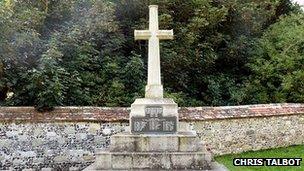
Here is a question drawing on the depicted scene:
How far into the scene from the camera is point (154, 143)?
39.3 feet

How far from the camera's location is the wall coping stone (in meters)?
16.0

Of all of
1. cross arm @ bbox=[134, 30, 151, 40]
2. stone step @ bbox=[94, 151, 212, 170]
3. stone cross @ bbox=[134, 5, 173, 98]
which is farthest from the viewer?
cross arm @ bbox=[134, 30, 151, 40]

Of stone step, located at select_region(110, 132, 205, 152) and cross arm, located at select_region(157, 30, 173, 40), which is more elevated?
cross arm, located at select_region(157, 30, 173, 40)

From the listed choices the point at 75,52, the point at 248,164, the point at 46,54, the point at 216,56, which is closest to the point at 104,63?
the point at 75,52

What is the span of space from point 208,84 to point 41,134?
27.6 ft

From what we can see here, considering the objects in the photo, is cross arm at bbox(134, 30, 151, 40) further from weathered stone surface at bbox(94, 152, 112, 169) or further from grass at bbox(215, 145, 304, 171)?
grass at bbox(215, 145, 304, 171)

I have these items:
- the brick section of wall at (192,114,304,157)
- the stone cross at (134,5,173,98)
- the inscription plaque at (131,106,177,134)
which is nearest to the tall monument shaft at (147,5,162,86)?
the stone cross at (134,5,173,98)

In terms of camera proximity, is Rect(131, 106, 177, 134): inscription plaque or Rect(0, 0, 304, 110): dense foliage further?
Rect(0, 0, 304, 110): dense foliage

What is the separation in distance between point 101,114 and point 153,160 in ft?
17.7

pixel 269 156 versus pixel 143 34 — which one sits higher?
pixel 143 34

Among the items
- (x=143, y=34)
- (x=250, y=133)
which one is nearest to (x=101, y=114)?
(x=143, y=34)

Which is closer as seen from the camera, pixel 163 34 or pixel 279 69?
pixel 163 34

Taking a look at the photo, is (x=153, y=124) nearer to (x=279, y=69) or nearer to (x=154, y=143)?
(x=154, y=143)

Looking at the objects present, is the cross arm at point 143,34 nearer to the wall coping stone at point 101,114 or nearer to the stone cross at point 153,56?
the stone cross at point 153,56
